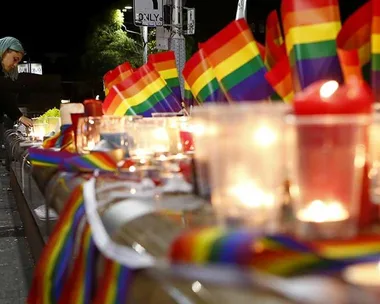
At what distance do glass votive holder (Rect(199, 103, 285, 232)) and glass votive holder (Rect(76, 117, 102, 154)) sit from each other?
52.6 inches

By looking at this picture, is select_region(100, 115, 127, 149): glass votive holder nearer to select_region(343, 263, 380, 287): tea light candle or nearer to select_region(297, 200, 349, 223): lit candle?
select_region(297, 200, 349, 223): lit candle

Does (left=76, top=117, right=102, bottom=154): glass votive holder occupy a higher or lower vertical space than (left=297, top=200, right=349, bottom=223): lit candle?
higher

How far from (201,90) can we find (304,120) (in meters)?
1.27

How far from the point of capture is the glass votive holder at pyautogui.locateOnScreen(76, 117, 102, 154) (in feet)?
7.54

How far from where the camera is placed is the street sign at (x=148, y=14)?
428 inches

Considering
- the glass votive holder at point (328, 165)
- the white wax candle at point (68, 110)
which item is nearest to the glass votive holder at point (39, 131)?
the white wax candle at point (68, 110)

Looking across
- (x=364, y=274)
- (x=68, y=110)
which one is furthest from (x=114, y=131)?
(x=364, y=274)

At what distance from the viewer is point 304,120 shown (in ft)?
3.05

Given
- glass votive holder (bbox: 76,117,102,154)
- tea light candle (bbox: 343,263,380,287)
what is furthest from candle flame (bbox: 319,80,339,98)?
glass votive holder (bbox: 76,117,102,154)

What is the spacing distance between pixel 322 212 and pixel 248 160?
0.13 m

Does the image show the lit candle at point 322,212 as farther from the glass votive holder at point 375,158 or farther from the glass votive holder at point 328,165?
the glass votive holder at point 375,158

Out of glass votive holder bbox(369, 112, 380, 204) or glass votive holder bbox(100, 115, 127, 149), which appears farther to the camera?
glass votive holder bbox(100, 115, 127, 149)

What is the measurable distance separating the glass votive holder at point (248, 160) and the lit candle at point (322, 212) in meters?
0.05

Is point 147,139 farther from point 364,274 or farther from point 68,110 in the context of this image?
point 364,274
